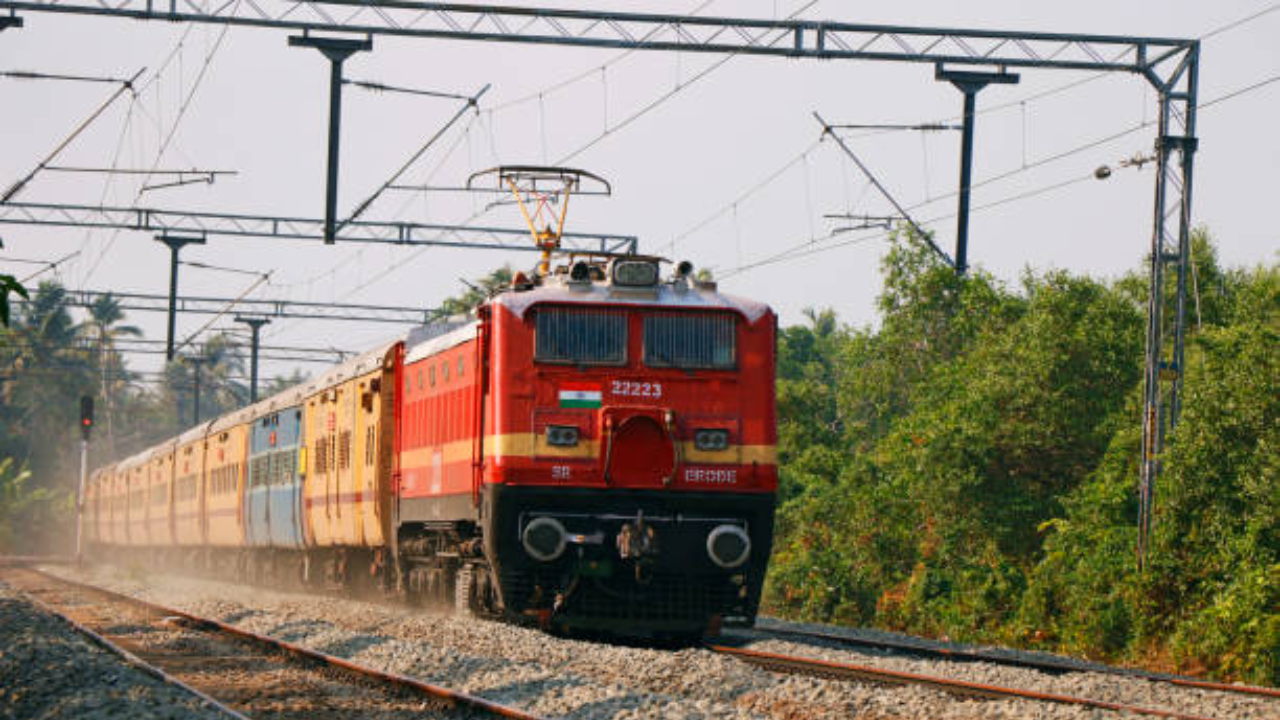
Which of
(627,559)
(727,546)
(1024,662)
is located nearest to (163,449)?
(627,559)

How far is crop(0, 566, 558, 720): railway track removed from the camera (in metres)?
13.0

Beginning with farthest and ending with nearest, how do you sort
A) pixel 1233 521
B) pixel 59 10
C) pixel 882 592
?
pixel 882 592, pixel 59 10, pixel 1233 521

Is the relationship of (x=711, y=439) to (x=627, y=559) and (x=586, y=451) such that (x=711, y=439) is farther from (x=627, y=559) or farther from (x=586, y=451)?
(x=627, y=559)

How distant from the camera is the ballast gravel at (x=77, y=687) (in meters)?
12.8

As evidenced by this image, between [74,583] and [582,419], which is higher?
[582,419]

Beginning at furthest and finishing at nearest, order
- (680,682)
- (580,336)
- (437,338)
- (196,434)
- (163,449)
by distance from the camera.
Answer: (163,449) < (196,434) < (437,338) < (580,336) < (680,682)

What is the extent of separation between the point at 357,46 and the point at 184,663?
1179cm

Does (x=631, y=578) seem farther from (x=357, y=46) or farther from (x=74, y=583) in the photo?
(x=74, y=583)

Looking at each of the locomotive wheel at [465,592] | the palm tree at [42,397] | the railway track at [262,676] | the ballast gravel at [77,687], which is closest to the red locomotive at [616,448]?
the locomotive wheel at [465,592]

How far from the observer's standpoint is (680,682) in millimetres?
14227

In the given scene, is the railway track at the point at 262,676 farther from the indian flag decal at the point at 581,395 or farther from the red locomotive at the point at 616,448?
the indian flag decal at the point at 581,395

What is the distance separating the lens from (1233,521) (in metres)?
22.5

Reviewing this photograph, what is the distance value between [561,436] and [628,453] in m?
0.71

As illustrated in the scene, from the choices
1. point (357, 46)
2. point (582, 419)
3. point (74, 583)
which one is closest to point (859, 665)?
point (582, 419)
